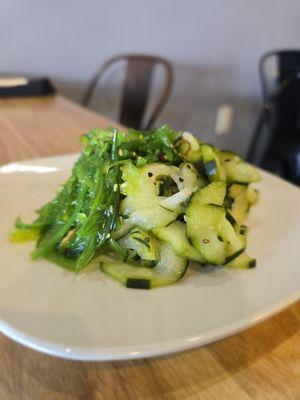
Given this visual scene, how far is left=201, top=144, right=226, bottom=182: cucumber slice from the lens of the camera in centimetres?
62

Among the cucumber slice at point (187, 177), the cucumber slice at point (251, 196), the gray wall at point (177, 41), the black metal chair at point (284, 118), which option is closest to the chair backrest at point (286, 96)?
the black metal chair at point (284, 118)

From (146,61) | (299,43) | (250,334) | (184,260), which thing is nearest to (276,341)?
(250,334)

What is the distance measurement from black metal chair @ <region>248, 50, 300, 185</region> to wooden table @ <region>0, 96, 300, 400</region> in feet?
4.50

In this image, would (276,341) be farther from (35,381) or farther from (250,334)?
(35,381)

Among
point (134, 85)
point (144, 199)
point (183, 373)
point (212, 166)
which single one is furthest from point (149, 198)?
point (134, 85)

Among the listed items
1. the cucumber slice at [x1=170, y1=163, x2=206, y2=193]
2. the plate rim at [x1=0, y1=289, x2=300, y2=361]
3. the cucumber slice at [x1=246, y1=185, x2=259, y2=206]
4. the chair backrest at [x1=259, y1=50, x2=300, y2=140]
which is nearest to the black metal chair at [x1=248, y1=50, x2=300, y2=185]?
the chair backrest at [x1=259, y1=50, x2=300, y2=140]

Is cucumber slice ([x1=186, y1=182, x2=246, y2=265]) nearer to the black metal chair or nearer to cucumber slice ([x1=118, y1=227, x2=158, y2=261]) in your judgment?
cucumber slice ([x1=118, y1=227, x2=158, y2=261])

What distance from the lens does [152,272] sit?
1.80 feet

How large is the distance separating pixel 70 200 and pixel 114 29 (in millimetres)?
1479

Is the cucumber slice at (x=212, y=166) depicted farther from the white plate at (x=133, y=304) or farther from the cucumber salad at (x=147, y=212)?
the white plate at (x=133, y=304)

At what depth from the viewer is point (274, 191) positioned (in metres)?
0.78

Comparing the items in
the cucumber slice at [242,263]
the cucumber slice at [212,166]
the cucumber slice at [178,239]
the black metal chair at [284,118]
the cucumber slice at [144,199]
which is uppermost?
the cucumber slice at [212,166]

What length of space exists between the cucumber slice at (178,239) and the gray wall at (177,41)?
1455 mm

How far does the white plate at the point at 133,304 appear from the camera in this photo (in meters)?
0.44
